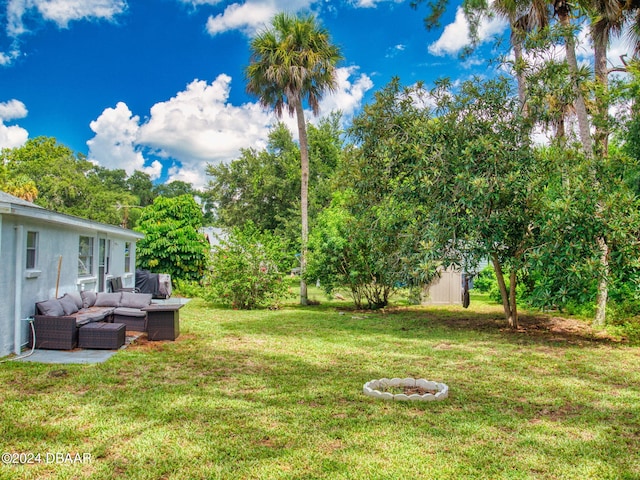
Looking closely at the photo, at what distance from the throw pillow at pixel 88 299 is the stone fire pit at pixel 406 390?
22.6 ft

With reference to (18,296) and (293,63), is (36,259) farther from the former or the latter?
(293,63)

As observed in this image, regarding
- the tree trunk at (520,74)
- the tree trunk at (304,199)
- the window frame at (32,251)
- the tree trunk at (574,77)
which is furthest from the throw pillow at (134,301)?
the tree trunk at (574,77)

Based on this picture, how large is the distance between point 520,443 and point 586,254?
533 cm

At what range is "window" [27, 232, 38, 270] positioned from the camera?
803 centimetres

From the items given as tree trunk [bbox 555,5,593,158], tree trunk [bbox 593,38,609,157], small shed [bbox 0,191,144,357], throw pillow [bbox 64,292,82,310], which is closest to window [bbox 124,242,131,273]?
small shed [bbox 0,191,144,357]

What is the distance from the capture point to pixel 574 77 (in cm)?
962

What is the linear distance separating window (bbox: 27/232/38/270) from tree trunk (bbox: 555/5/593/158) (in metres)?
10.7

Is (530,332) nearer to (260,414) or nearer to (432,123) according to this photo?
(432,123)

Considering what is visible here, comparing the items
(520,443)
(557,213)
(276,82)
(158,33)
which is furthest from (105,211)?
(520,443)

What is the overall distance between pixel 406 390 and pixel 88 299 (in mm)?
7420

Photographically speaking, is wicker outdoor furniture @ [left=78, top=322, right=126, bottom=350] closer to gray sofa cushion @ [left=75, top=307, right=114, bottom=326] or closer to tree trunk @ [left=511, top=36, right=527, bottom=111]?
gray sofa cushion @ [left=75, top=307, right=114, bottom=326]

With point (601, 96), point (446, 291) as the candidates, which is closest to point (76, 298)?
point (446, 291)

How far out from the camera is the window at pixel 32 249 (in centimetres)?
803

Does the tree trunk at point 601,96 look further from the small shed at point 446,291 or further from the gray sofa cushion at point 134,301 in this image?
the gray sofa cushion at point 134,301
